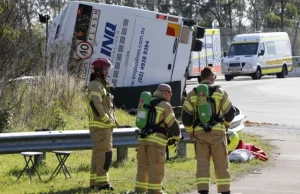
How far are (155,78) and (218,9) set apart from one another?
53281 mm

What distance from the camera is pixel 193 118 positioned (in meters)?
10.1

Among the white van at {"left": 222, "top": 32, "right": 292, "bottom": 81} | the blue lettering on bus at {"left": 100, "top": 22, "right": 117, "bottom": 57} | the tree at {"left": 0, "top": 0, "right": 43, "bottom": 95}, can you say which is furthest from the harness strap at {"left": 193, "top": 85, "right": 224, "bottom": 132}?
the white van at {"left": 222, "top": 32, "right": 292, "bottom": 81}

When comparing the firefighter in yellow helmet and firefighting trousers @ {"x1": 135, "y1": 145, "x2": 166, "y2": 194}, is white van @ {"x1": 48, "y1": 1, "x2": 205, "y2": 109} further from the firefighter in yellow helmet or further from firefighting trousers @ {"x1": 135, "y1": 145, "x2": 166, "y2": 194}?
firefighting trousers @ {"x1": 135, "y1": 145, "x2": 166, "y2": 194}

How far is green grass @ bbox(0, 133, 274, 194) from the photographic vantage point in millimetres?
10774

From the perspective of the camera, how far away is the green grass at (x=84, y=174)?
10.8 meters

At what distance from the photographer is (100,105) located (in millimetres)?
10375

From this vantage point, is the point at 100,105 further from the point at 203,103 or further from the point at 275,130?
the point at 275,130

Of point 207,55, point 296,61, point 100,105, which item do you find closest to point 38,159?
point 100,105

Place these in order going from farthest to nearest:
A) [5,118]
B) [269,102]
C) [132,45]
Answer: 1. [269,102]
2. [132,45]
3. [5,118]

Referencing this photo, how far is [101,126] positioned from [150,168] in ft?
3.06

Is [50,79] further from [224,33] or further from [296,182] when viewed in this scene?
[224,33]

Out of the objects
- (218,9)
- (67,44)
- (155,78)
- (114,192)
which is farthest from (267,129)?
(218,9)

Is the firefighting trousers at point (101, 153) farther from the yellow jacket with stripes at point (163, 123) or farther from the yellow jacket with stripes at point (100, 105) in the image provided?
the yellow jacket with stripes at point (163, 123)

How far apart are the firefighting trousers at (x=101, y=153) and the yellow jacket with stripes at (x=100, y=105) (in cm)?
10
